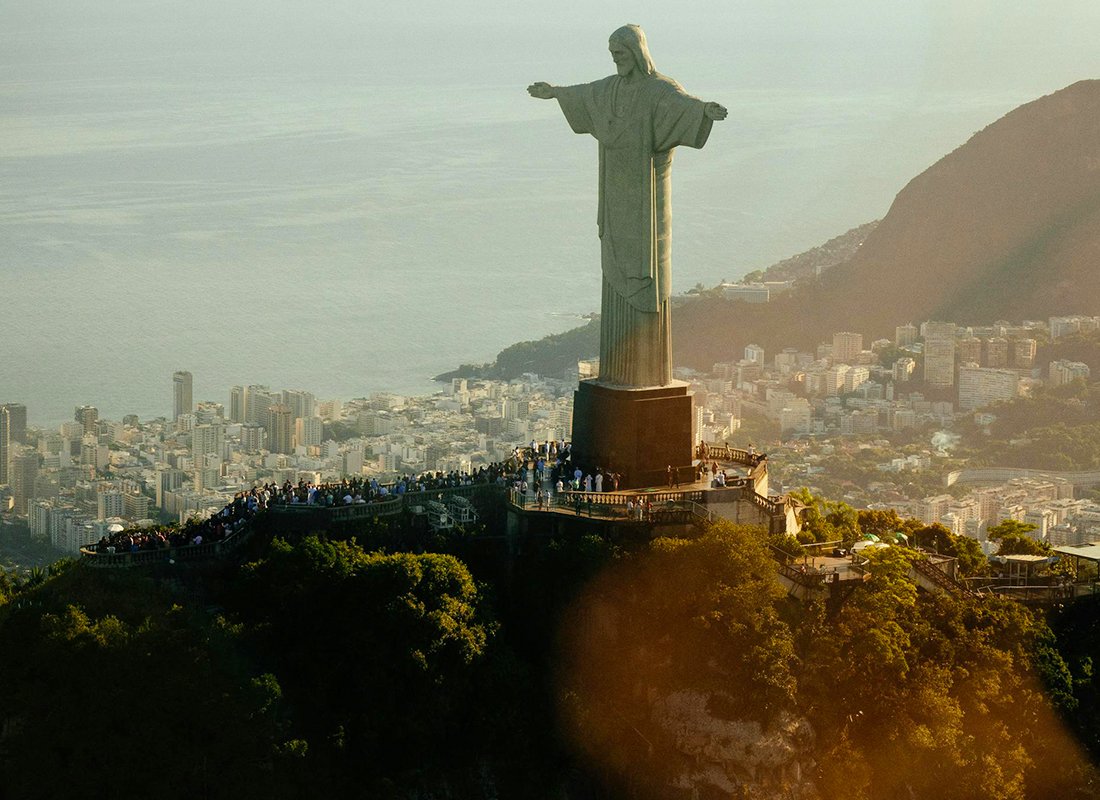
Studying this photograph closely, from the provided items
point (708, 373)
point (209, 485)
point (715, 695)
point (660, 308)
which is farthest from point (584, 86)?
point (708, 373)

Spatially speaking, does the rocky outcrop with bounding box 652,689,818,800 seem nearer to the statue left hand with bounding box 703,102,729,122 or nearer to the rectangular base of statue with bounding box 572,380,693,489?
the rectangular base of statue with bounding box 572,380,693,489

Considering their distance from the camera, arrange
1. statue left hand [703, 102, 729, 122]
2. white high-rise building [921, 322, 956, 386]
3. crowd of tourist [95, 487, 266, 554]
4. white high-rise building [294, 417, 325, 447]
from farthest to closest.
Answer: white high-rise building [921, 322, 956, 386] → white high-rise building [294, 417, 325, 447] → crowd of tourist [95, 487, 266, 554] → statue left hand [703, 102, 729, 122]

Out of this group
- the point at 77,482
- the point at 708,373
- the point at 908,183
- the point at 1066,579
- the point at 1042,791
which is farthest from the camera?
the point at 908,183

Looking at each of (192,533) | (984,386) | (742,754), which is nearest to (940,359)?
(984,386)

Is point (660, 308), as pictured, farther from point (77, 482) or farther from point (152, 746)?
point (77, 482)

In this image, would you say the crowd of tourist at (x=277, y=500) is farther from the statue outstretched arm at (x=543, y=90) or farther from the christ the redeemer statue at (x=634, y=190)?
the statue outstretched arm at (x=543, y=90)

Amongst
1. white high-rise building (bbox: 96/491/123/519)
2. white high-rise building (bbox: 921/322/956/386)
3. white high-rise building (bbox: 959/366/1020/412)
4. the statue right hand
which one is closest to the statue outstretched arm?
the statue right hand

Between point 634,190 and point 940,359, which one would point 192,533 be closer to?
point 634,190
